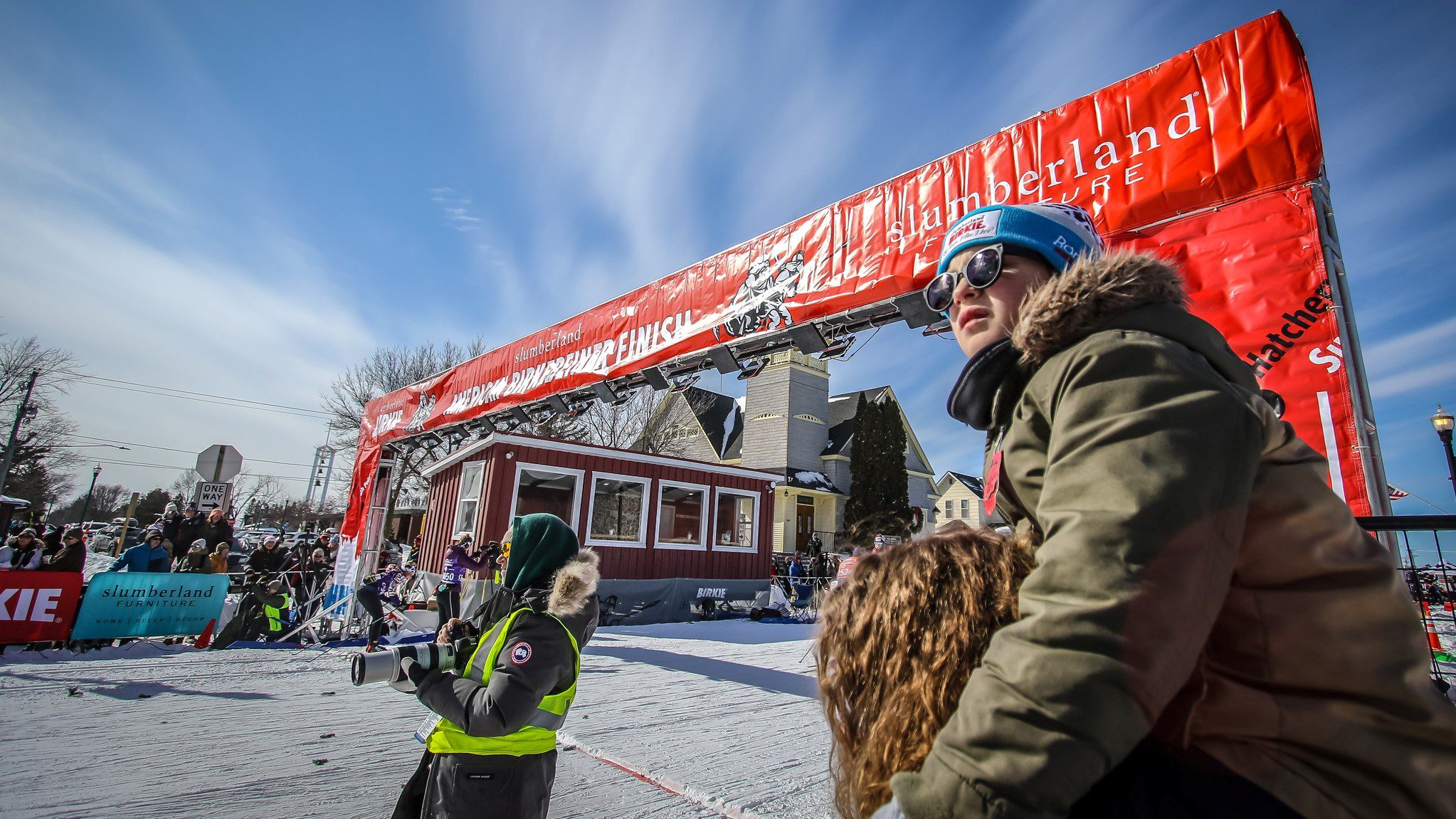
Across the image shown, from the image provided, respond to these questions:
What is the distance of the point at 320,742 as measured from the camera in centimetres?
445

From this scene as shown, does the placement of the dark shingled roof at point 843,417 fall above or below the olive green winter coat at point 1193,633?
above

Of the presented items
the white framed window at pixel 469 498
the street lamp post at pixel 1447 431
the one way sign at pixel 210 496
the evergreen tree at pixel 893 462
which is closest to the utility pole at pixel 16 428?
the one way sign at pixel 210 496

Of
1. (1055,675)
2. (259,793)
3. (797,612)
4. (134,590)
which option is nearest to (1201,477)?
(1055,675)

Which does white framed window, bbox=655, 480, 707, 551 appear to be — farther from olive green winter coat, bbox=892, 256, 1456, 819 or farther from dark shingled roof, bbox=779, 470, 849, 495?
olive green winter coat, bbox=892, 256, 1456, 819

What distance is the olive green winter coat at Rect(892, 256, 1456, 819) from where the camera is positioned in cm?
70

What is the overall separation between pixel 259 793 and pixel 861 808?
4133mm

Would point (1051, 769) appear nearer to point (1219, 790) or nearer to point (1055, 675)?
point (1055, 675)

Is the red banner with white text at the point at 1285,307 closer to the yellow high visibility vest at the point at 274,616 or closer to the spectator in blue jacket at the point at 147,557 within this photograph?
the yellow high visibility vest at the point at 274,616

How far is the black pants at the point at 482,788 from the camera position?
2172mm

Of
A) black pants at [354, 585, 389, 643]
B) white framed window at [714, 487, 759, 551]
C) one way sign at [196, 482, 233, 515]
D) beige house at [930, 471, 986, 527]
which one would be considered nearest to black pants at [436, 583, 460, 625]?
black pants at [354, 585, 389, 643]

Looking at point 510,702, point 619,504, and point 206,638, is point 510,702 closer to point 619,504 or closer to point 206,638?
point 206,638

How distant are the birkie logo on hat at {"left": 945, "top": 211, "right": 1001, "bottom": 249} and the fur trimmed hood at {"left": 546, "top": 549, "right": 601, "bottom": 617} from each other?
5.80 ft

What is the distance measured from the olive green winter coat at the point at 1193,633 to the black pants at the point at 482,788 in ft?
6.34

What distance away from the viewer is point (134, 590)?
9.01 m
